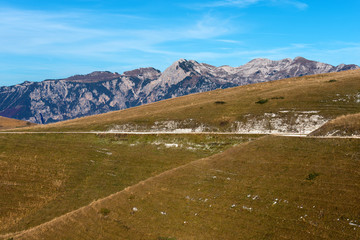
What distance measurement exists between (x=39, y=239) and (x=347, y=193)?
32.7m

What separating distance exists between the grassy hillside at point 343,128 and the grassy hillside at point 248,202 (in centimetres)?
498

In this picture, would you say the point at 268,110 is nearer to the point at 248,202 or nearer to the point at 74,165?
the point at 74,165

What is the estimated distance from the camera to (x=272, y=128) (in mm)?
72812

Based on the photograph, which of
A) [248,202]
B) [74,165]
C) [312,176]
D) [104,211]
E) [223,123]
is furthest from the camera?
[223,123]

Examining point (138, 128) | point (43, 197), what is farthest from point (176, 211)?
point (138, 128)

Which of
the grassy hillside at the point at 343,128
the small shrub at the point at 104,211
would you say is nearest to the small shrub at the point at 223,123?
the grassy hillside at the point at 343,128

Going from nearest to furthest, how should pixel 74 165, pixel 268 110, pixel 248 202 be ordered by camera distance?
1. pixel 248 202
2. pixel 74 165
3. pixel 268 110

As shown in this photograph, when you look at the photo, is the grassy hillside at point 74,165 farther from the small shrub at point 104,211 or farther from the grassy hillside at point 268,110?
the small shrub at point 104,211

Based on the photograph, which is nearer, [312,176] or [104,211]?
[312,176]

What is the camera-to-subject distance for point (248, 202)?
3073 cm

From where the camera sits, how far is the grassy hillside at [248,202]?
1010 inches

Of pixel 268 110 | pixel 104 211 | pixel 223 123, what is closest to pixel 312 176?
pixel 104 211

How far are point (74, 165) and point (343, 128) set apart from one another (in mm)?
55010

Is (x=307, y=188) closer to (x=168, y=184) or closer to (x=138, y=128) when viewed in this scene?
(x=168, y=184)
